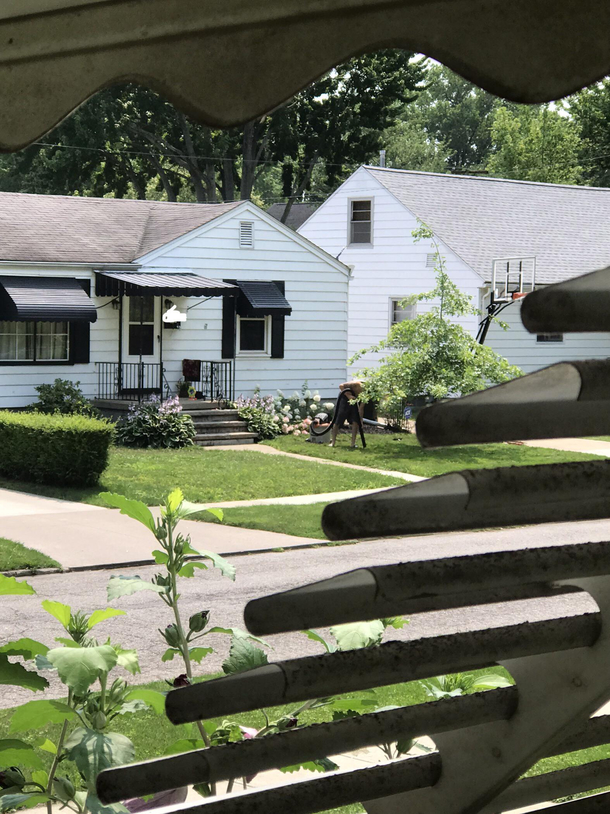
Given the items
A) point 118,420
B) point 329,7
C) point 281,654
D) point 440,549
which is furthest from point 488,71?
point 118,420

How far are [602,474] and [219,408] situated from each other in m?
22.7

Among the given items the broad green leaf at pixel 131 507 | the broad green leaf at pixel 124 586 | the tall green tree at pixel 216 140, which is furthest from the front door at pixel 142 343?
the broad green leaf at pixel 131 507

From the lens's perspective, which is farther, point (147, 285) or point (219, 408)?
point (219, 408)

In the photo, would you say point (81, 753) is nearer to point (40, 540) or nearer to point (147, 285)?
point (40, 540)

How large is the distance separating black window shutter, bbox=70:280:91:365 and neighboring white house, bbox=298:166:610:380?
31.9 ft

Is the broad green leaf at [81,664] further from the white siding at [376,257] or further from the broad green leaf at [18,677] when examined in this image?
the white siding at [376,257]

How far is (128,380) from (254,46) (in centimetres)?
2290

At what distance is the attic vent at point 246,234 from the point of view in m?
25.2

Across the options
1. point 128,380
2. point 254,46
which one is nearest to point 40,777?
point 254,46

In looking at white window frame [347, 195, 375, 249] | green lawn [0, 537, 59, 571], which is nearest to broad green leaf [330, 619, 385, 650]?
green lawn [0, 537, 59, 571]

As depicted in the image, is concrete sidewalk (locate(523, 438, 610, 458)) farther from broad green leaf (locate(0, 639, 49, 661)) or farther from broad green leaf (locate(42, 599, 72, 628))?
broad green leaf (locate(0, 639, 49, 661))

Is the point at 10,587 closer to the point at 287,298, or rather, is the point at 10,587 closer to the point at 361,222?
the point at 287,298

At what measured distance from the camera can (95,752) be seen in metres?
2.39

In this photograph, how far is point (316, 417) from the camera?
78.0 feet
